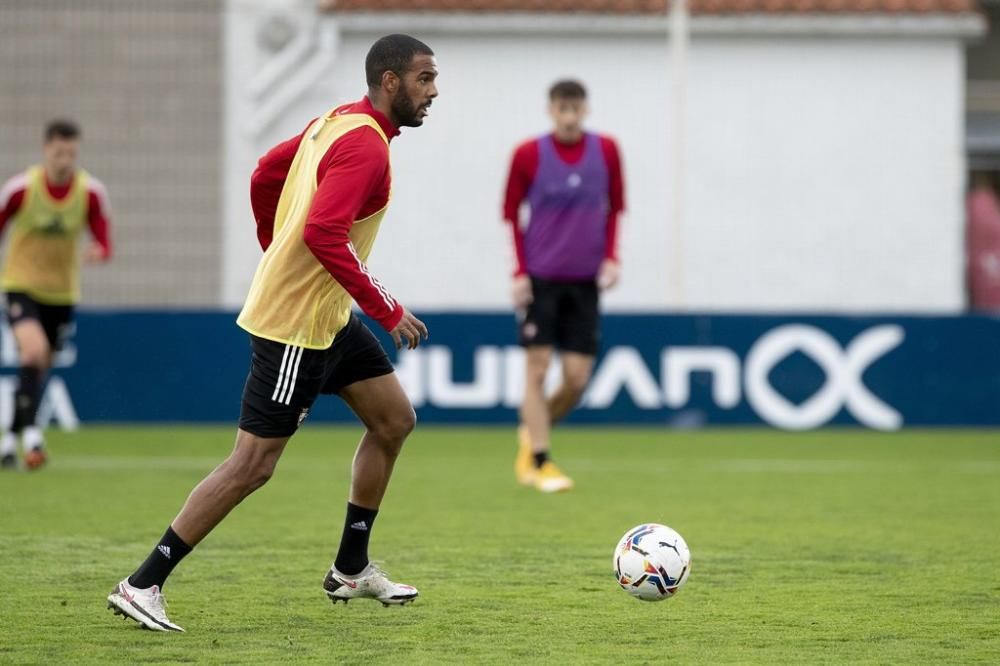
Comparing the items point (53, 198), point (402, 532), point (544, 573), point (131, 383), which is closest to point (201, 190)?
point (131, 383)

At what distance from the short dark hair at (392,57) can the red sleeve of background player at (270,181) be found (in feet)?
0.94

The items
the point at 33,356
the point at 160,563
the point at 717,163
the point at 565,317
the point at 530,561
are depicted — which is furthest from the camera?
the point at 717,163

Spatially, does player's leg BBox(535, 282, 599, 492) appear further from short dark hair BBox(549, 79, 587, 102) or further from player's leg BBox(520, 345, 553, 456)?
short dark hair BBox(549, 79, 587, 102)

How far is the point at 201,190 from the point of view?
20.4 metres

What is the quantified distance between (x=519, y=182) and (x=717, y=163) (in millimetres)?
10301

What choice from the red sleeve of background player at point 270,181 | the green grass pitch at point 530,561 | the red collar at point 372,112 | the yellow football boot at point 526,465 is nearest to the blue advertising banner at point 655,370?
the green grass pitch at point 530,561

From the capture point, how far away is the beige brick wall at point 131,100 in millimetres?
20312

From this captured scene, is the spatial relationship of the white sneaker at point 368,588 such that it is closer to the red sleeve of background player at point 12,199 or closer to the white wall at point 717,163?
A: the red sleeve of background player at point 12,199

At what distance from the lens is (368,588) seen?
6219 millimetres

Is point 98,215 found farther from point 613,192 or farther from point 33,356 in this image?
point 613,192

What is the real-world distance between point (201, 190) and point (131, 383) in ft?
18.0

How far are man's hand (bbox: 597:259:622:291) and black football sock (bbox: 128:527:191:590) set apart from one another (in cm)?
501

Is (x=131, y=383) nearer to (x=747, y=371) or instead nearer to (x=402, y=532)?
(x=747, y=371)

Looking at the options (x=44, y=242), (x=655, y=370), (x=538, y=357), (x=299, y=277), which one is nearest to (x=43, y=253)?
(x=44, y=242)
